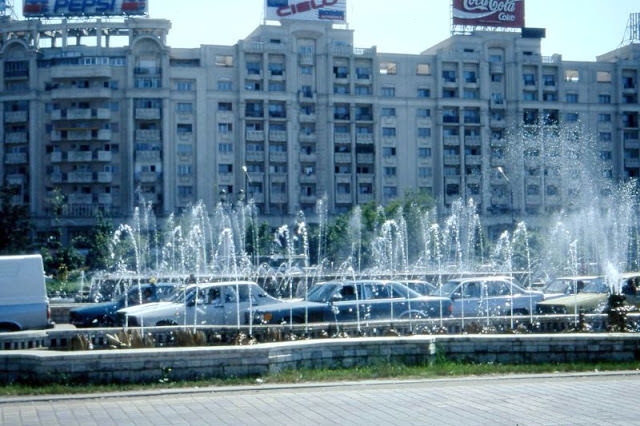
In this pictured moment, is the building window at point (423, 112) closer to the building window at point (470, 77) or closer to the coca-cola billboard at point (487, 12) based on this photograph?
the building window at point (470, 77)

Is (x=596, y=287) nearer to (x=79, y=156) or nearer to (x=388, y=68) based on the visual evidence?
(x=79, y=156)

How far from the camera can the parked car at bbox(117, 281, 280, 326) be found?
18.7 metres

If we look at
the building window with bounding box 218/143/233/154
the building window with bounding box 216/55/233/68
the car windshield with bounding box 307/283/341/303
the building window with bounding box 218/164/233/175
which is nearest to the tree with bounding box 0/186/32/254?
the building window with bounding box 218/164/233/175

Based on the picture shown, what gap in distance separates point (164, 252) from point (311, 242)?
10731mm

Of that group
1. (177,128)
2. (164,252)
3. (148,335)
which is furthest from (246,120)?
(148,335)

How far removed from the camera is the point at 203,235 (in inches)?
2344

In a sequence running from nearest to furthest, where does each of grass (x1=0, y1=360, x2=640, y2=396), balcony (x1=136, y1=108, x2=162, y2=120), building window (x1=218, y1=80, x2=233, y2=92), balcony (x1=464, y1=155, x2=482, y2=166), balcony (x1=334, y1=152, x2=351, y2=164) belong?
grass (x1=0, y1=360, x2=640, y2=396) < balcony (x1=136, y1=108, x2=162, y2=120) < building window (x1=218, y1=80, x2=233, y2=92) < balcony (x1=334, y1=152, x2=351, y2=164) < balcony (x1=464, y1=155, x2=482, y2=166)

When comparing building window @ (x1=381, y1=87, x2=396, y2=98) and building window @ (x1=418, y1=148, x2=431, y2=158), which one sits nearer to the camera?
building window @ (x1=381, y1=87, x2=396, y2=98)

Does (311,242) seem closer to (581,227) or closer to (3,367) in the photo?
(581,227)

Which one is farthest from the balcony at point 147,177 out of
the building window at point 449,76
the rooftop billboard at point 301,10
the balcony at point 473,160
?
the balcony at point 473,160

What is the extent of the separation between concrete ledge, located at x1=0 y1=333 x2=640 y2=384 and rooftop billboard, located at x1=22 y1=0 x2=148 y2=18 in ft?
174

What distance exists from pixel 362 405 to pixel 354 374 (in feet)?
6.87

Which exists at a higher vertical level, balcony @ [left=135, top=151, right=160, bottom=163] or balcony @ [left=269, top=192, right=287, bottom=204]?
balcony @ [left=135, top=151, right=160, bottom=163]

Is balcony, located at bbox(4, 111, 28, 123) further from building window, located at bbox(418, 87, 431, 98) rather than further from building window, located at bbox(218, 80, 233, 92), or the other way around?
building window, located at bbox(418, 87, 431, 98)
